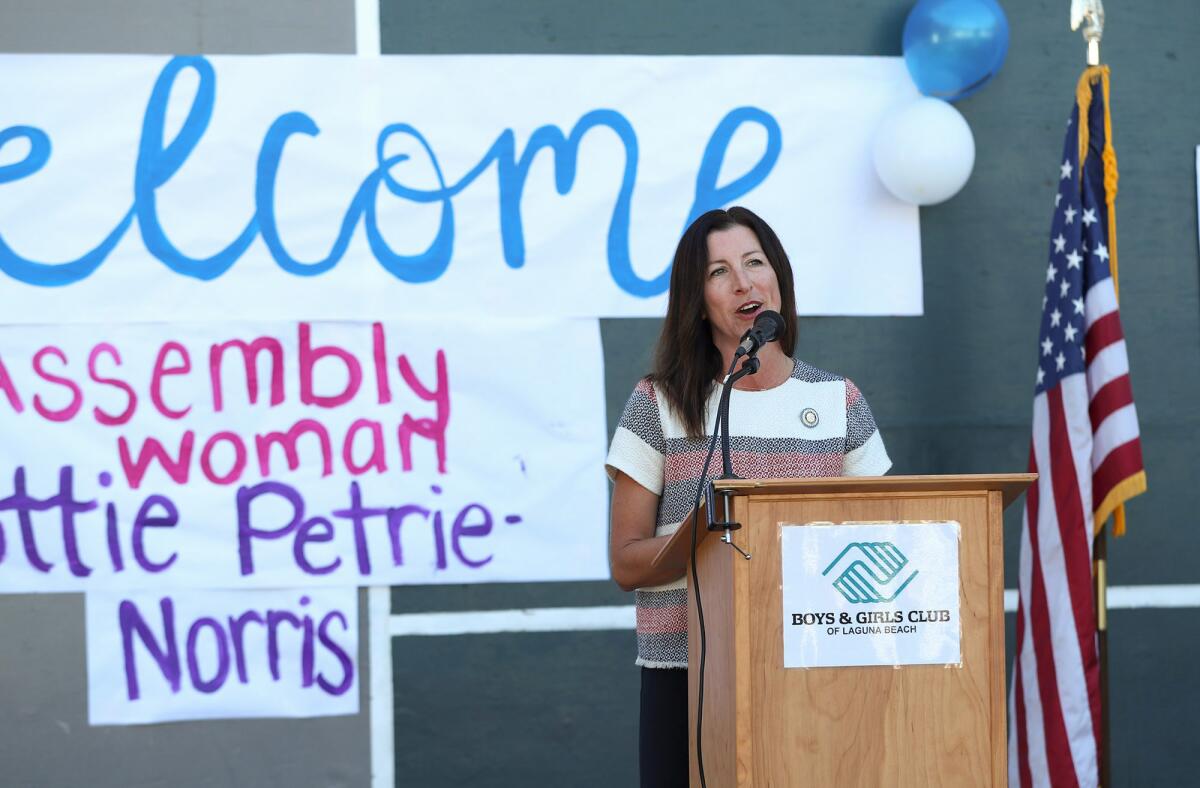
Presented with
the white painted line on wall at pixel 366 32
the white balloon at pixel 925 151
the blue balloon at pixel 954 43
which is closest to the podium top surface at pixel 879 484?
the white balloon at pixel 925 151

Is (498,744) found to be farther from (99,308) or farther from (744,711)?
(744,711)

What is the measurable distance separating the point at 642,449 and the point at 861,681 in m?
0.68

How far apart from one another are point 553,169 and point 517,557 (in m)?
1.19

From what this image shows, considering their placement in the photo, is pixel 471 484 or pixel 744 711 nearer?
pixel 744 711

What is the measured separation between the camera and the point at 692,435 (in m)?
2.44

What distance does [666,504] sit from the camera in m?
2.47

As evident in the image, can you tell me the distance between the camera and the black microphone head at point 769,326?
83.2 inches

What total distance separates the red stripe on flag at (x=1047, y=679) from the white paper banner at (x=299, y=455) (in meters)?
1.25

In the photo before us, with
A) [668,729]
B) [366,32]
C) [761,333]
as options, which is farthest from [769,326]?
[366,32]

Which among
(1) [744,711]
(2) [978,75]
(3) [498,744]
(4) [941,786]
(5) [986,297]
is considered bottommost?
(3) [498,744]

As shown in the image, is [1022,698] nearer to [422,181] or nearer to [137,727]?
[422,181]

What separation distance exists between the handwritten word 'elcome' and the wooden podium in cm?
214

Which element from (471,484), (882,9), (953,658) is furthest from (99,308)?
(953,658)

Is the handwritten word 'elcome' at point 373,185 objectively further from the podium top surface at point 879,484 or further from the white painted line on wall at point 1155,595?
the podium top surface at point 879,484
